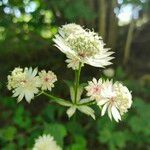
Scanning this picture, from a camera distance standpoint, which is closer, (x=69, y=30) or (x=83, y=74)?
(x=69, y=30)

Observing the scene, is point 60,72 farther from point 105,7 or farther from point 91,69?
point 105,7

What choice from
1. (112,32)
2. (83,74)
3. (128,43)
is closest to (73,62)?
(83,74)

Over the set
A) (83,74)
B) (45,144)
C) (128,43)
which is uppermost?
(128,43)

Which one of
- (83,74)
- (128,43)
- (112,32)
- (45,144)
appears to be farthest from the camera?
(128,43)

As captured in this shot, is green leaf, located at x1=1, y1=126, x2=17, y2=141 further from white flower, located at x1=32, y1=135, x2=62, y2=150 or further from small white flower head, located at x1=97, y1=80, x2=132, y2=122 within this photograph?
small white flower head, located at x1=97, y1=80, x2=132, y2=122

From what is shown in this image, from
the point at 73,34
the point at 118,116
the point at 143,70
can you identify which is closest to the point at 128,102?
the point at 118,116

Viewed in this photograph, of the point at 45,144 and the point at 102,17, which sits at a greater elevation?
the point at 102,17

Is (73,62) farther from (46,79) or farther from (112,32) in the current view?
(112,32)
